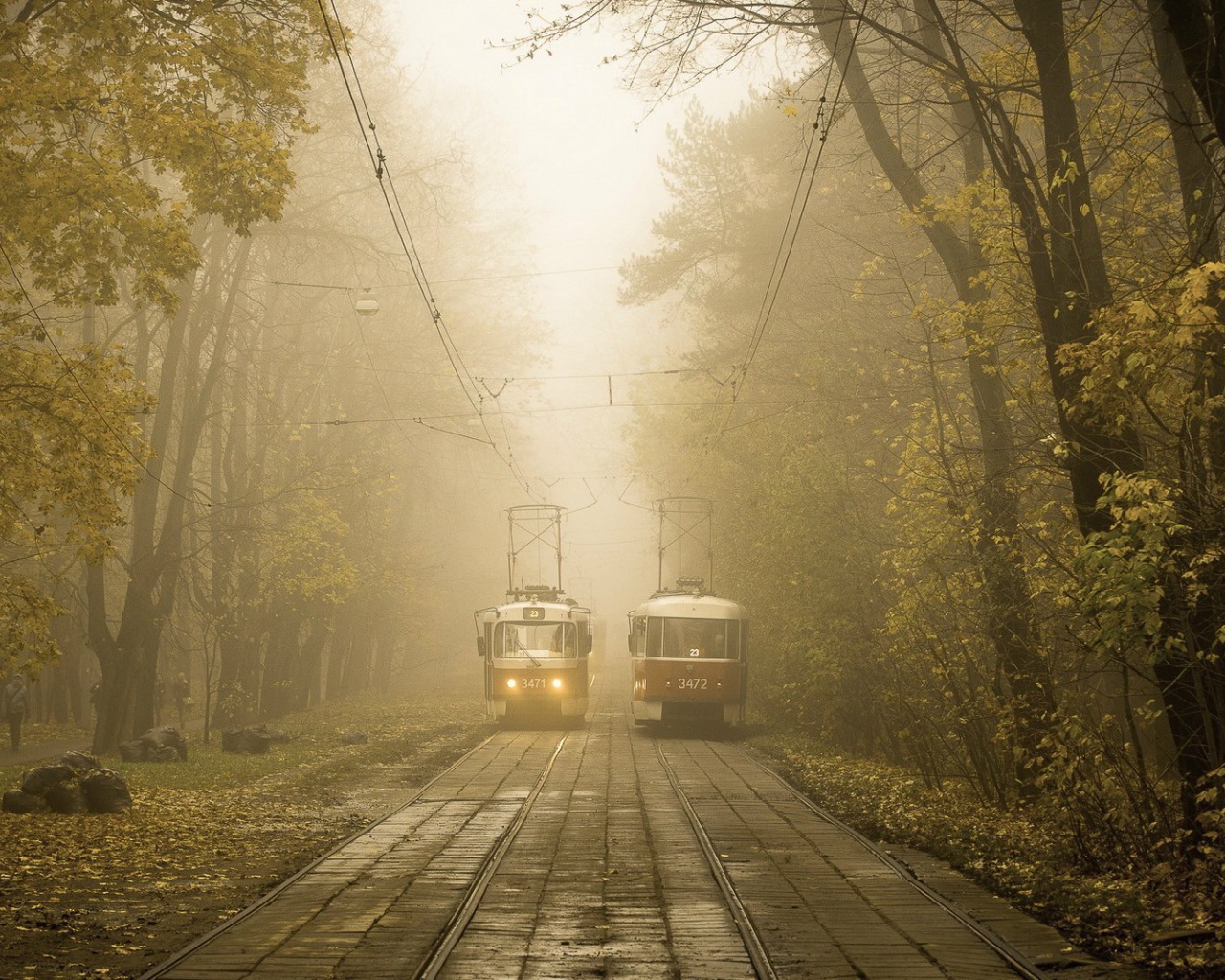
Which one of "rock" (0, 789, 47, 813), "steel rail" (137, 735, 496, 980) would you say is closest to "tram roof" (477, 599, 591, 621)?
"steel rail" (137, 735, 496, 980)

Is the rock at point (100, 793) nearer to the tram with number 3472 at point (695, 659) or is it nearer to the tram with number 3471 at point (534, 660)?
the tram with number 3472 at point (695, 659)

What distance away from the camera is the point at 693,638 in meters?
26.2

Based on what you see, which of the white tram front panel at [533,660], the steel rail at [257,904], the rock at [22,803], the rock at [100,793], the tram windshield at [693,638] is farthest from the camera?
the white tram front panel at [533,660]

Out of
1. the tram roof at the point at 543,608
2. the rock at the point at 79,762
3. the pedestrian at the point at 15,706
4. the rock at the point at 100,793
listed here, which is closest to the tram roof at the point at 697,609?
the tram roof at the point at 543,608

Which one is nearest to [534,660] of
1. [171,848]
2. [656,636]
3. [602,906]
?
[656,636]

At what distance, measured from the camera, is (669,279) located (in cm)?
3466

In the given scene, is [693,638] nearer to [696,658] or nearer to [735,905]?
[696,658]

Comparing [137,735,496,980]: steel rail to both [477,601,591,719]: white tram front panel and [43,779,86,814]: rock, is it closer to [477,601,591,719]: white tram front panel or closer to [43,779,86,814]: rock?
[43,779,86,814]: rock

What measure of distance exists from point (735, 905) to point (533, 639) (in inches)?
791

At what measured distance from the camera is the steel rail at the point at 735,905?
7.00 meters

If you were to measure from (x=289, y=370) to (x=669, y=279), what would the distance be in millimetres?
10224

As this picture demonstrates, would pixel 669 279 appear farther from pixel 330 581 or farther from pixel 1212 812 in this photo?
pixel 1212 812

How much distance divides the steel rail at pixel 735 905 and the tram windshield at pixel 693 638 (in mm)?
11443

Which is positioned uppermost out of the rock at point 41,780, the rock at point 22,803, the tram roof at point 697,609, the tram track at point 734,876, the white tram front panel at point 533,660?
the tram roof at point 697,609
